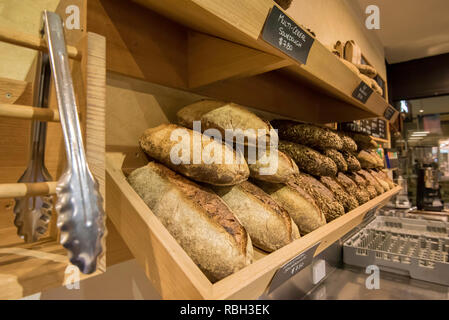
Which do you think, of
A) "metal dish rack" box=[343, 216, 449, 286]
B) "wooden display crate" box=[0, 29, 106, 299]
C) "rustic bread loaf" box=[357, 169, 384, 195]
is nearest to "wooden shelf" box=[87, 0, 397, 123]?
"wooden display crate" box=[0, 29, 106, 299]

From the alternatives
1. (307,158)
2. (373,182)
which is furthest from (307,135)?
(373,182)

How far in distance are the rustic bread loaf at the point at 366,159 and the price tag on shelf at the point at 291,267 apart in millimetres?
1235

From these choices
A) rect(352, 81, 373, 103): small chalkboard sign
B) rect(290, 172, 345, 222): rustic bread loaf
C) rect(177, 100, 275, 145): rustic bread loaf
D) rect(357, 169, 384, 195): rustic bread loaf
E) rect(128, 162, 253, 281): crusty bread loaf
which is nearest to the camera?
rect(128, 162, 253, 281): crusty bread loaf

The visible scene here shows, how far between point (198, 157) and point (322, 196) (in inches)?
23.8

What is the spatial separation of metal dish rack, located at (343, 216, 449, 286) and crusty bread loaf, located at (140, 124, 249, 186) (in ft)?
4.73

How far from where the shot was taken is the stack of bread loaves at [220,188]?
1.78ft

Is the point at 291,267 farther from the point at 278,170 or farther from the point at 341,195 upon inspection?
the point at 341,195

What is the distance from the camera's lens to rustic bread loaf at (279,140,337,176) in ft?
3.68

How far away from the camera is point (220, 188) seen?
739 mm

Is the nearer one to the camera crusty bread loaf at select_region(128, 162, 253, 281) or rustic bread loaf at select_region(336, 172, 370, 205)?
crusty bread loaf at select_region(128, 162, 253, 281)

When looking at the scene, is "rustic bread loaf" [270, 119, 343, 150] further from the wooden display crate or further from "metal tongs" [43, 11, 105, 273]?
"metal tongs" [43, 11, 105, 273]

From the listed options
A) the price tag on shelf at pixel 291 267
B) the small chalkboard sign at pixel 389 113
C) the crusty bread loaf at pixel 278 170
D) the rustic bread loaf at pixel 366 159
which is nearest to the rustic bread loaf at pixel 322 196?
the crusty bread loaf at pixel 278 170

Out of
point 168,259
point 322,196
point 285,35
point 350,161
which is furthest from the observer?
point 350,161
